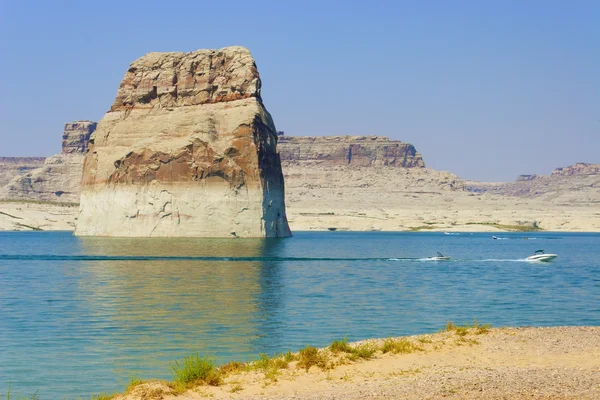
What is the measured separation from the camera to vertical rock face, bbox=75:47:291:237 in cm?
8675

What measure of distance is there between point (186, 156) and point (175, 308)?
5793 centimetres

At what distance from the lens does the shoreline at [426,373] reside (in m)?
14.9

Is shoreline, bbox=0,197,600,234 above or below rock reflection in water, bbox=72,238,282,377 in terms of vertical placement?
above

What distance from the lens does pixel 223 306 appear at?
31734 millimetres

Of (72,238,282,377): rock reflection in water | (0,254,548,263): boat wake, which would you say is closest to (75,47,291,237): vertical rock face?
(0,254,548,263): boat wake

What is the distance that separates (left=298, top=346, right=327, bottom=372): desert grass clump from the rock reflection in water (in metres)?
3.37

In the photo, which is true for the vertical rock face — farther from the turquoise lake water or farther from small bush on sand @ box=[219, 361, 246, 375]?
small bush on sand @ box=[219, 361, 246, 375]

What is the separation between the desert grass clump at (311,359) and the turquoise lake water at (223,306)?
3.46 m

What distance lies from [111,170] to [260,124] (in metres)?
17.6

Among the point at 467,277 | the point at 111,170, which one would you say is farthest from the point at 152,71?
the point at 467,277

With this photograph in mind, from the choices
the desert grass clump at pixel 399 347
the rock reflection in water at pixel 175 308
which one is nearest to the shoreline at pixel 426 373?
the desert grass clump at pixel 399 347

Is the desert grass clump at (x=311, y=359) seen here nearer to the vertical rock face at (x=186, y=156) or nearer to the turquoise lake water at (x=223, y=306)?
the turquoise lake water at (x=223, y=306)

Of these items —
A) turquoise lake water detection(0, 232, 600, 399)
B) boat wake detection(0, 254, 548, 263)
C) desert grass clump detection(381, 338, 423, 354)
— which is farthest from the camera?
boat wake detection(0, 254, 548, 263)

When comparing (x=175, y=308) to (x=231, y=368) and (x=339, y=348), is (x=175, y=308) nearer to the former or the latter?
(x=339, y=348)
